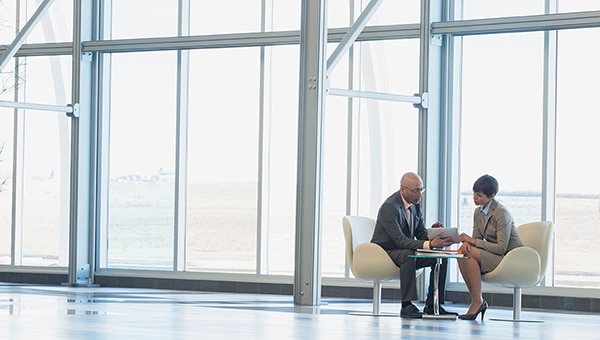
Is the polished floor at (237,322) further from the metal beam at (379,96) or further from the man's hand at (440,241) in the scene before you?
the metal beam at (379,96)

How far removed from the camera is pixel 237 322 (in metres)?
7.28

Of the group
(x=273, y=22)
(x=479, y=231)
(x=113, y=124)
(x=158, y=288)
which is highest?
(x=273, y=22)

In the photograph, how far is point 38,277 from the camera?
1344cm

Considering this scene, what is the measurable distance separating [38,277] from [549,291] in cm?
622

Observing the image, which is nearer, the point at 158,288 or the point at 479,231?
the point at 479,231

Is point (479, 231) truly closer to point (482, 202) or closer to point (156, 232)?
point (482, 202)

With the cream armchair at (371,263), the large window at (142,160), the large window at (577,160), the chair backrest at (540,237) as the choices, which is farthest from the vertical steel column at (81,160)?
the chair backrest at (540,237)

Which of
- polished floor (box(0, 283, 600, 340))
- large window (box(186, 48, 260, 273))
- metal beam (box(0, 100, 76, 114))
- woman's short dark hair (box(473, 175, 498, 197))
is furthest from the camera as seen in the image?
large window (box(186, 48, 260, 273))

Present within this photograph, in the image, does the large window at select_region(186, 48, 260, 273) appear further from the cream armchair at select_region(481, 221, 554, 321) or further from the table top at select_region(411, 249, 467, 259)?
the cream armchair at select_region(481, 221, 554, 321)

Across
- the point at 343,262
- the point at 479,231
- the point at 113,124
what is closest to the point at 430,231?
the point at 479,231

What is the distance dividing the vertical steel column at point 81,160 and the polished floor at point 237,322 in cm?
193

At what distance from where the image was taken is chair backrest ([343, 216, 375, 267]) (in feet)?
29.3

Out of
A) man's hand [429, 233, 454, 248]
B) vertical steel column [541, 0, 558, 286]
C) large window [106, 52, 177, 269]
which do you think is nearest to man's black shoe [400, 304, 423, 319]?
man's hand [429, 233, 454, 248]

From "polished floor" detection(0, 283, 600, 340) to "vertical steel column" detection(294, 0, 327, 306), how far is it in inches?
11.5
